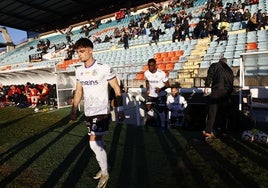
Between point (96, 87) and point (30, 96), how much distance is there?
12299mm

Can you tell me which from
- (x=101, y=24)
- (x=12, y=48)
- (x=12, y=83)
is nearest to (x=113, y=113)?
(x=12, y=83)

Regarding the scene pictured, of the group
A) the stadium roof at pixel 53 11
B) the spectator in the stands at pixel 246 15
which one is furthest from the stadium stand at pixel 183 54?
the stadium roof at pixel 53 11

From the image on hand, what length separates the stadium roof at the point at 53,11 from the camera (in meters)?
36.2

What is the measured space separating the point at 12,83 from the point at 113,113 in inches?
519

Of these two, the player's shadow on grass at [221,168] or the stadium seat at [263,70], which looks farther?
the stadium seat at [263,70]

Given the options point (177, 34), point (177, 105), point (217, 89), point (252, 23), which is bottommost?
point (177, 105)

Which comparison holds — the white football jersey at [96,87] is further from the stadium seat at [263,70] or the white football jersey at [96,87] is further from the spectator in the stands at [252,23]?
the spectator in the stands at [252,23]

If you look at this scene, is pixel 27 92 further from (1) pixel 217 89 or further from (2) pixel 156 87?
(1) pixel 217 89

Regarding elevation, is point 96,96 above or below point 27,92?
above

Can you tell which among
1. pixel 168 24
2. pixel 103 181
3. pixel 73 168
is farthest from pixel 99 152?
pixel 168 24

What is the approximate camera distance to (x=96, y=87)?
374 centimetres

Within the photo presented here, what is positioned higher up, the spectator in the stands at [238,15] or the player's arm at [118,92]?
the spectator in the stands at [238,15]

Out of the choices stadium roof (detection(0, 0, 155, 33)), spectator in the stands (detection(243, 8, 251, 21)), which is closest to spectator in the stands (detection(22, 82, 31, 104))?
spectator in the stands (detection(243, 8, 251, 21))

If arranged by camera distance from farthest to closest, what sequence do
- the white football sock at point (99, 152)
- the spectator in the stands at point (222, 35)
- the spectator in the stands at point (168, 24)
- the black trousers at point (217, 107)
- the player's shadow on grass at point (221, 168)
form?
the spectator in the stands at point (168, 24)
the spectator in the stands at point (222, 35)
the black trousers at point (217, 107)
the white football sock at point (99, 152)
the player's shadow on grass at point (221, 168)
